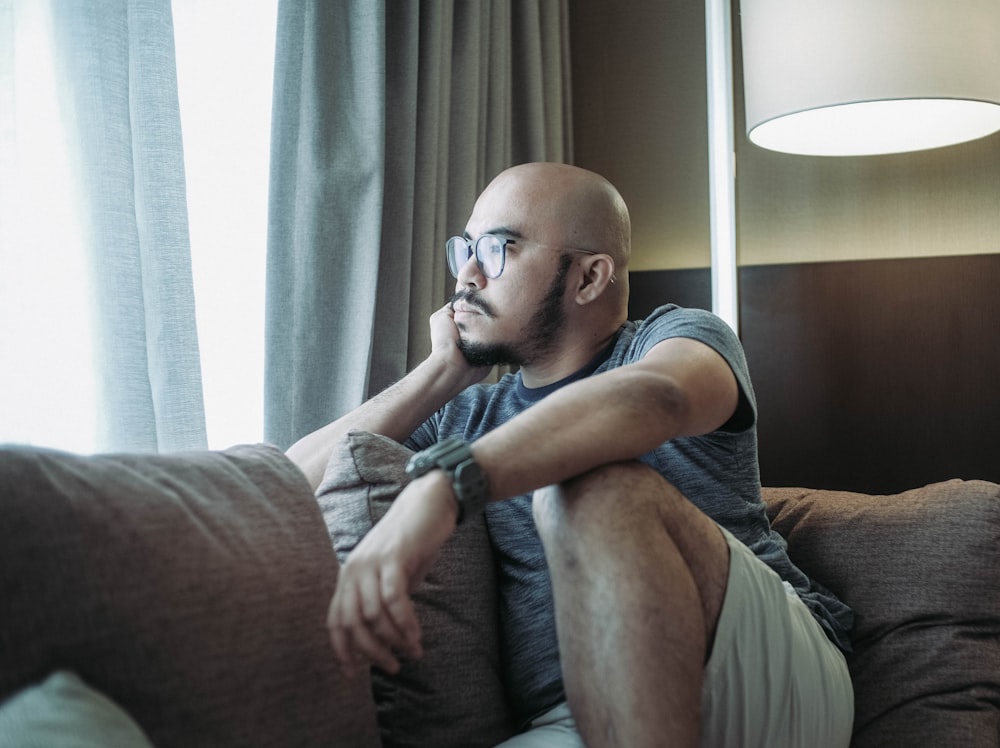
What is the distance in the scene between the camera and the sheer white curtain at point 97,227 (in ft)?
4.60

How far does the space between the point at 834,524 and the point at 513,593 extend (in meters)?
0.56

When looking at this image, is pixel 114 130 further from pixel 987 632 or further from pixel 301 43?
pixel 987 632

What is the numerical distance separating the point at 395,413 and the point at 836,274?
159cm

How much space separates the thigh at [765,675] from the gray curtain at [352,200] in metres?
0.97

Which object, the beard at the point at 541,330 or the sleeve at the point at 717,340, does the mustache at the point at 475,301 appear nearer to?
the beard at the point at 541,330

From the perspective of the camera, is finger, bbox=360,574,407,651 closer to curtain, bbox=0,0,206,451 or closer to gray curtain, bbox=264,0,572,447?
curtain, bbox=0,0,206,451

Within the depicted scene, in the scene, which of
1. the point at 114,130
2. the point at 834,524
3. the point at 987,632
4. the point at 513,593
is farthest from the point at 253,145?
the point at 987,632

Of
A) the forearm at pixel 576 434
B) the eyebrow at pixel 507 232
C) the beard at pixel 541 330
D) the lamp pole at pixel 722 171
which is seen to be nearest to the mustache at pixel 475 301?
the beard at pixel 541 330

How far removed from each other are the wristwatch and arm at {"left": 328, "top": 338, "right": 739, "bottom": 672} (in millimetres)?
11

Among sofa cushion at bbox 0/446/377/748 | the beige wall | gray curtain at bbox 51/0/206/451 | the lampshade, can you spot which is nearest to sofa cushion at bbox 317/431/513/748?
sofa cushion at bbox 0/446/377/748

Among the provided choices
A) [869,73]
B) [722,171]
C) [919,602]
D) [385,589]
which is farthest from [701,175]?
[385,589]

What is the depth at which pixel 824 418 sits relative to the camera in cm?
276

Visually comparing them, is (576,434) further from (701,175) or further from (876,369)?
(701,175)

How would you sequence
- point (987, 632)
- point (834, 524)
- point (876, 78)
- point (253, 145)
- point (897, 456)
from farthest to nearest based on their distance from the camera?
1. point (897, 456)
2. point (876, 78)
3. point (253, 145)
4. point (834, 524)
5. point (987, 632)
